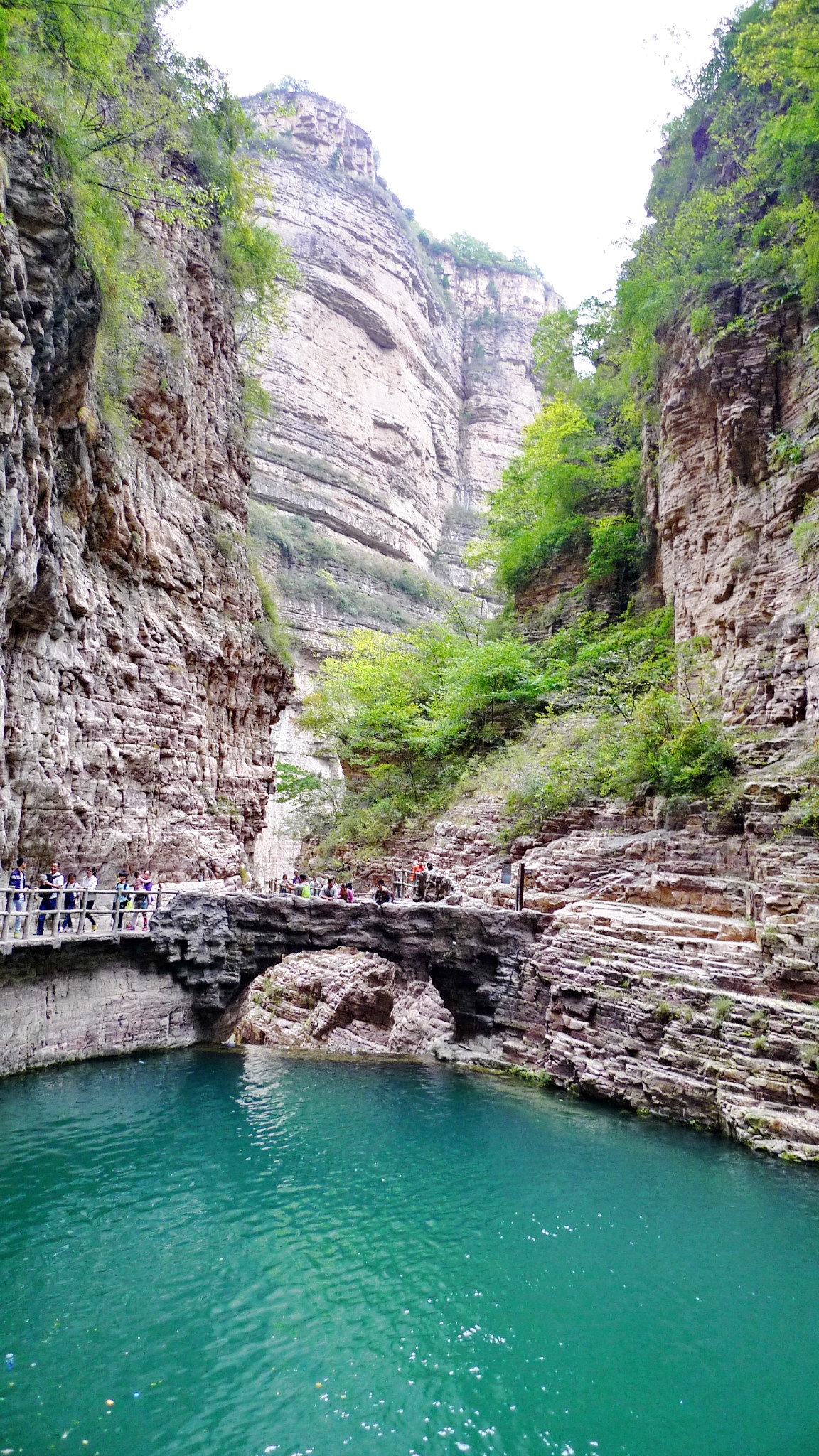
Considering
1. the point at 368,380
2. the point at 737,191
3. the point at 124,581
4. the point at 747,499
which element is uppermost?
the point at 368,380

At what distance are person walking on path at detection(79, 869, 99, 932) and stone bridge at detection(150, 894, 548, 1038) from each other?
1717mm

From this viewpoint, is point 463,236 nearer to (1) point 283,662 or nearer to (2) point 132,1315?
(1) point 283,662

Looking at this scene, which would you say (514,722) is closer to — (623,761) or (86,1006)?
(623,761)

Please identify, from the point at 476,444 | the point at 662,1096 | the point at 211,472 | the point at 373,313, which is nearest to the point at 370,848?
the point at 211,472

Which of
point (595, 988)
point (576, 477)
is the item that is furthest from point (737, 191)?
point (595, 988)

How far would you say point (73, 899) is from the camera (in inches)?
602

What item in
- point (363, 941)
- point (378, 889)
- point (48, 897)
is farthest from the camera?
point (378, 889)

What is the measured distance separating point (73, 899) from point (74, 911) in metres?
2.00

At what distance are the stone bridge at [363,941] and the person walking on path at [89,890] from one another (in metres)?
1.72

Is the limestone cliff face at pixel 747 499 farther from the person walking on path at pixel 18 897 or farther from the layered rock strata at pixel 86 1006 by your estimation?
the person walking on path at pixel 18 897

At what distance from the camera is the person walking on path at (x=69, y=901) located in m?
14.4

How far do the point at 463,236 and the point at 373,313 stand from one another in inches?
1011

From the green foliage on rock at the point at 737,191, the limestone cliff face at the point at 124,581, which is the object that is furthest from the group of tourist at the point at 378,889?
the green foliage on rock at the point at 737,191

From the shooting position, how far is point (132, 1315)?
7.49 m
